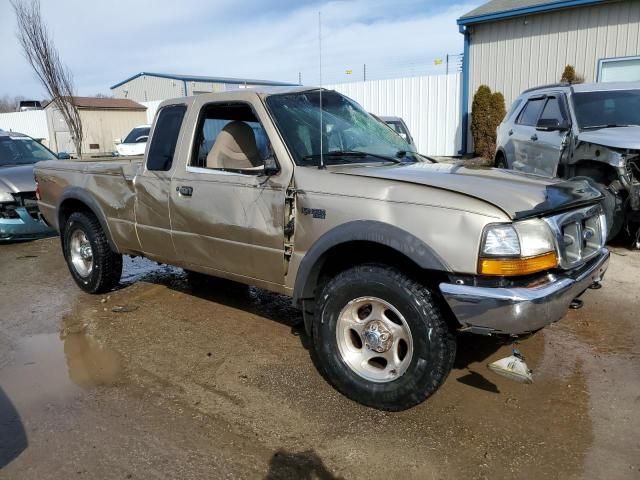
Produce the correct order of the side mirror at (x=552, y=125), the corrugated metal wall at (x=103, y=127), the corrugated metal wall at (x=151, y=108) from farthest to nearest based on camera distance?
1. the corrugated metal wall at (x=103, y=127)
2. the corrugated metal wall at (x=151, y=108)
3. the side mirror at (x=552, y=125)

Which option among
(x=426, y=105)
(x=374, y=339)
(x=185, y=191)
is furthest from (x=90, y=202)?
(x=426, y=105)

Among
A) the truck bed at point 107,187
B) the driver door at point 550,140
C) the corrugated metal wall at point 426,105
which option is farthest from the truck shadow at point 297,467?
the corrugated metal wall at point 426,105

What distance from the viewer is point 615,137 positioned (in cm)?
625

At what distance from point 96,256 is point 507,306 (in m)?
4.24

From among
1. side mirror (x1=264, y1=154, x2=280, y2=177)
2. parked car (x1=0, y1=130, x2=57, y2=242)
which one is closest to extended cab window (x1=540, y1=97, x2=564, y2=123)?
side mirror (x1=264, y1=154, x2=280, y2=177)

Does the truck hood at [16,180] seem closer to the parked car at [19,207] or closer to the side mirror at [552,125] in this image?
the parked car at [19,207]

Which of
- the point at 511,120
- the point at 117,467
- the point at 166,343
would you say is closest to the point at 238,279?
the point at 166,343

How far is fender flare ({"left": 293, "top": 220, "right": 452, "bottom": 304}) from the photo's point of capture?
2.92 m

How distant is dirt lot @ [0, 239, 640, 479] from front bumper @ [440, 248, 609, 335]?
2.22 feet

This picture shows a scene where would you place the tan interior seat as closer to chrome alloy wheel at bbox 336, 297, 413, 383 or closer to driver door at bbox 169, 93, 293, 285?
driver door at bbox 169, 93, 293, 285

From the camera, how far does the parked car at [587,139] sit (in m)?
6.08

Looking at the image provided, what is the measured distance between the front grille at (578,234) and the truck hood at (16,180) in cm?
777

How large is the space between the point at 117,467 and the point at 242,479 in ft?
2.25

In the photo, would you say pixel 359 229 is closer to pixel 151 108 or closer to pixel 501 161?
pixel 501 161
